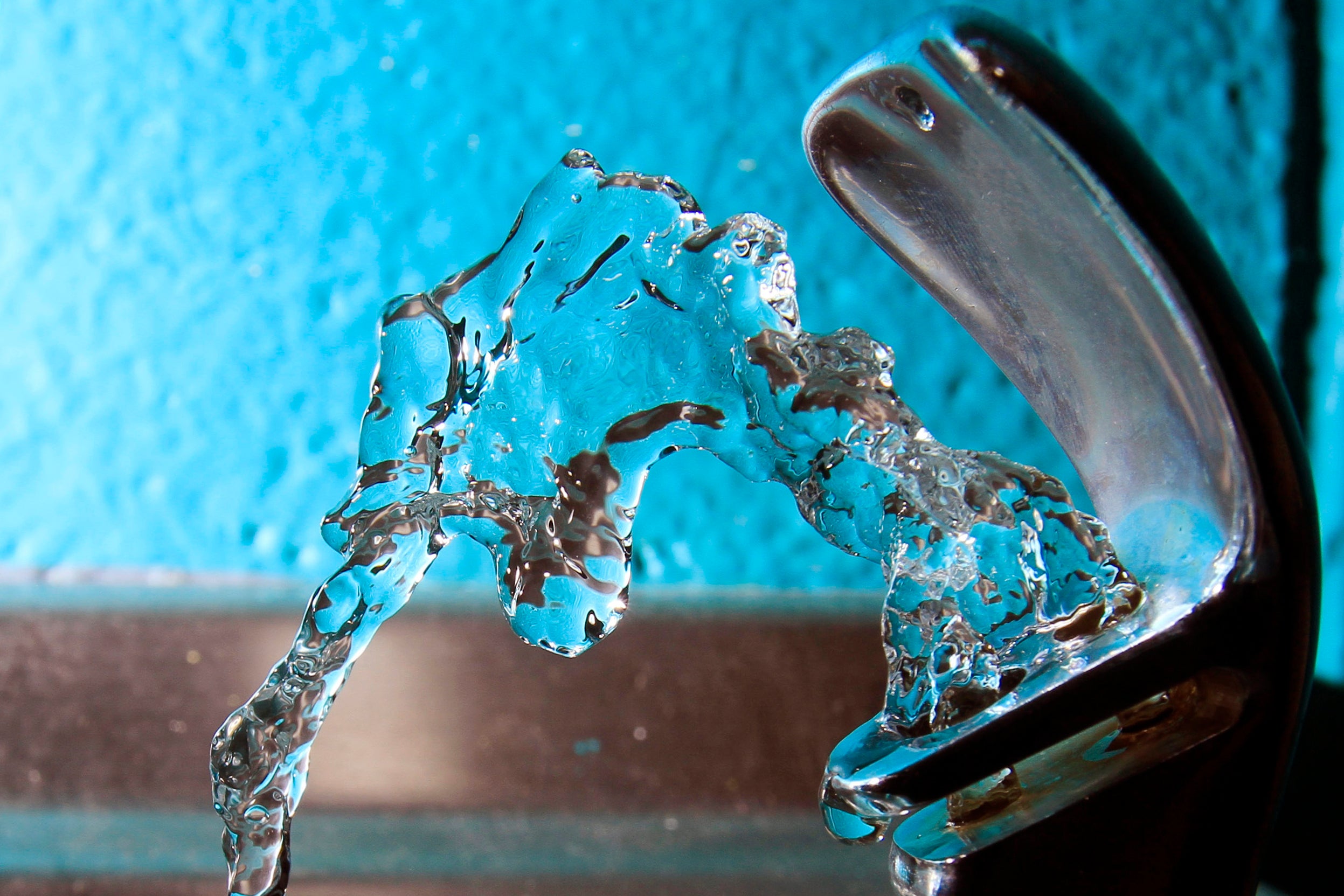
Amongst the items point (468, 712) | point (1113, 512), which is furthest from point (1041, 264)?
point (468, 712)

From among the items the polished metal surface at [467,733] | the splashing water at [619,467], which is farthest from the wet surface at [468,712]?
the splashing water at [619,467]

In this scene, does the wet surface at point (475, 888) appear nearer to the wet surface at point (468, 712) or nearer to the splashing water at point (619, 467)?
the wet surface at point (468, 712)

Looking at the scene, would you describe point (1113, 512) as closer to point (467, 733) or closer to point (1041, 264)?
point (1041, 264)

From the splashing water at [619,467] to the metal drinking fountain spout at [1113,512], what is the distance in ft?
0.05

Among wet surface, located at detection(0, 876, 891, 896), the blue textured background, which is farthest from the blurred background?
wet surface, located at detection(0, 876, 891, 896)

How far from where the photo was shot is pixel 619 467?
0.20 meters

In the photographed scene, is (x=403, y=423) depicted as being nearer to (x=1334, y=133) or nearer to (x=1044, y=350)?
(x=1044, y=350)

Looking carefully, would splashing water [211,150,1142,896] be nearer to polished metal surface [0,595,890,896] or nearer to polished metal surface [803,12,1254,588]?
polished metal surface [803,12,1254,588]

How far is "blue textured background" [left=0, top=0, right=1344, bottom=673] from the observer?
0.55m

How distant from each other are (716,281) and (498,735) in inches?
13.7

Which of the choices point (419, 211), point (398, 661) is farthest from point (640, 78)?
point (398, 661)

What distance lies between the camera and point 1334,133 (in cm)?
53

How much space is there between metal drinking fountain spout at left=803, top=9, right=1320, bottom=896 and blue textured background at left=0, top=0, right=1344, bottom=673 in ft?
1.29

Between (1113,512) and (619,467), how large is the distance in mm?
89
